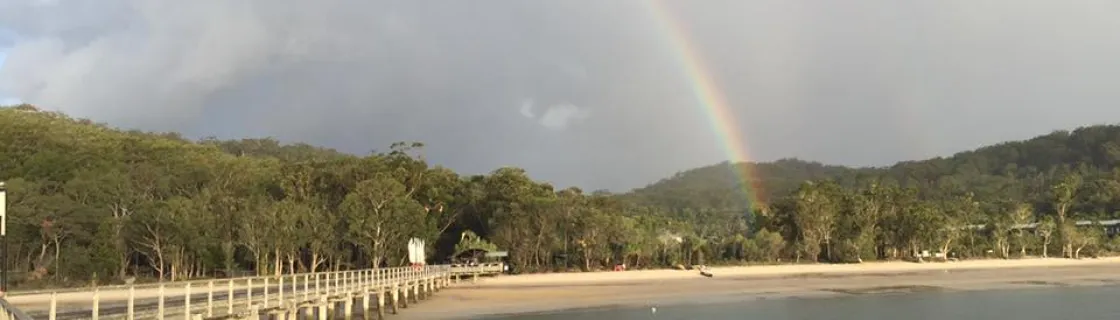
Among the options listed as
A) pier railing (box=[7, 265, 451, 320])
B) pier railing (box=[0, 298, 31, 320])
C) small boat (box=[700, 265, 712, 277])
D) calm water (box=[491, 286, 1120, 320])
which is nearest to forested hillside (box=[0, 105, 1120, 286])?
small boat (box=[700, 265, 712, 277])

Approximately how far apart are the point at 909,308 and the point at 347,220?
38755 millimetres

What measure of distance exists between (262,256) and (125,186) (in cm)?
1518

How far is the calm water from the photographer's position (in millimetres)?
37938

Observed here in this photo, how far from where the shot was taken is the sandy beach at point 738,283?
4431 cm

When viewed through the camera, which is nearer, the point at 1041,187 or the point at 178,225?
the point at 178,225

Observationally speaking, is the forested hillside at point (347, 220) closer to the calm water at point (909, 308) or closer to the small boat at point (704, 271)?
the small boat at point (704, 271)

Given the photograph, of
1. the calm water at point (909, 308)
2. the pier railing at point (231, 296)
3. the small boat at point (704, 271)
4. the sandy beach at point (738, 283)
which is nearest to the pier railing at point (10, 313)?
the pier railing at point (231, 296)

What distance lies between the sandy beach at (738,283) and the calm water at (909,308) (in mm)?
2771

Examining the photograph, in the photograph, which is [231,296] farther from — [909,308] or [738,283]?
[738,283]

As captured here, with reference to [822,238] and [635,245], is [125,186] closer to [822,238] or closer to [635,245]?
[635,245]

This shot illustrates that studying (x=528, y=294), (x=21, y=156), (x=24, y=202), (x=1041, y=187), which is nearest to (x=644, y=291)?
(x=528, y=294)

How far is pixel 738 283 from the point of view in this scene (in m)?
59.5

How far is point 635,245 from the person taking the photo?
2773 inches

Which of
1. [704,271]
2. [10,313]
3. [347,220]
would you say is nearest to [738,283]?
[704,271]
